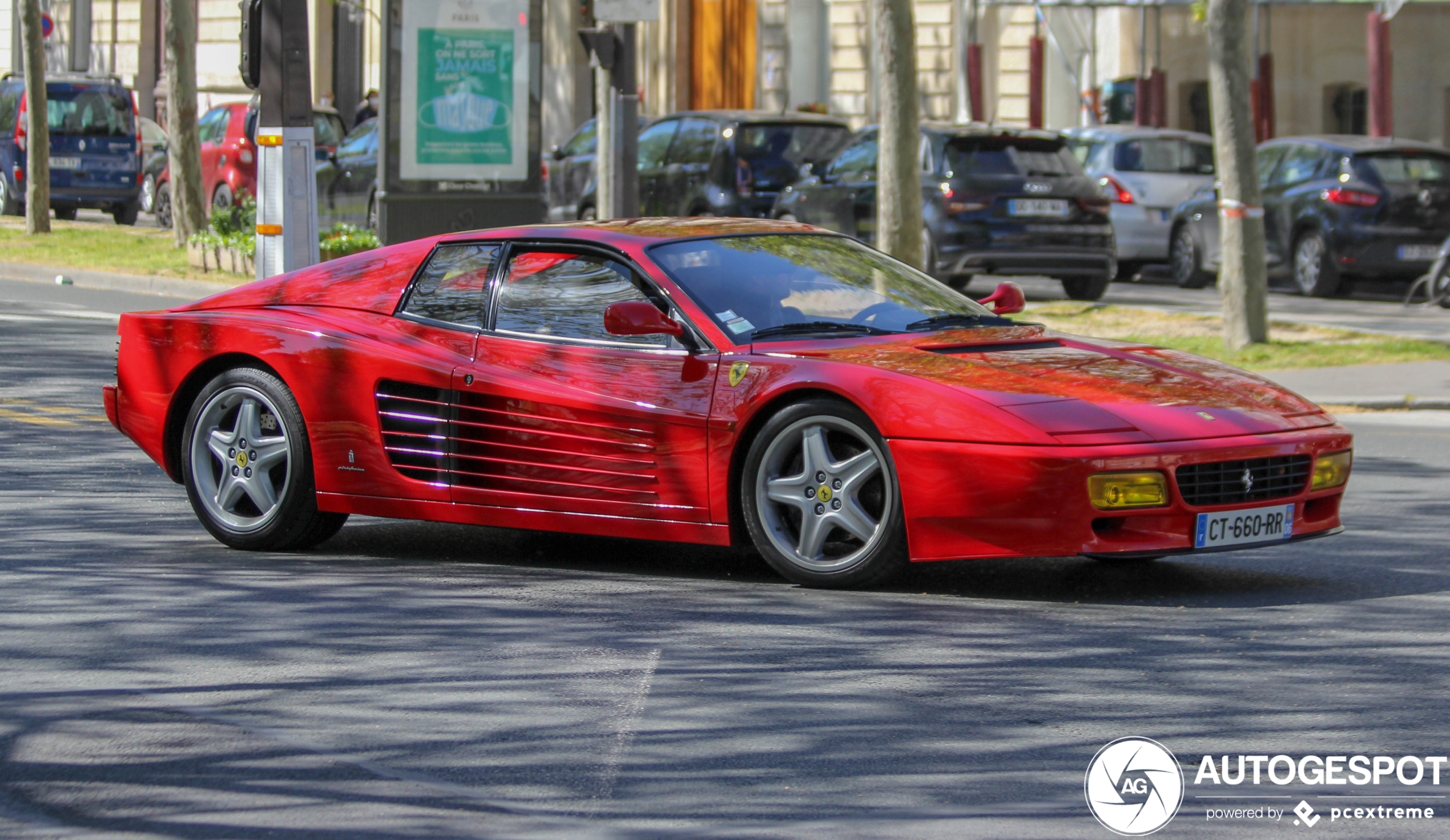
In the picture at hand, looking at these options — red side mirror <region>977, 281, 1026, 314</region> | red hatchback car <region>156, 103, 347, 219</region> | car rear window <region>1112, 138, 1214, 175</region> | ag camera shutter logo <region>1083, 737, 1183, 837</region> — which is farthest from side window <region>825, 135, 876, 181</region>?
ag camera shutter logo <region>1083, 737, 1183, 837</region>

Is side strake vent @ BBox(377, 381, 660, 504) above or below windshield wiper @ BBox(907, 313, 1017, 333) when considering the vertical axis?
below

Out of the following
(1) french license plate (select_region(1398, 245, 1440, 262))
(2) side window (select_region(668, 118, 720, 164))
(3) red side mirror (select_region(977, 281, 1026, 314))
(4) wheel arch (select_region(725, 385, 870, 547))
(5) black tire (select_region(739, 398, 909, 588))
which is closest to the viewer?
(5) black tire (select_region(739, 398, 909, 588))

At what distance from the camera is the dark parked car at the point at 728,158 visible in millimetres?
22172

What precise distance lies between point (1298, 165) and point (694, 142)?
624cm

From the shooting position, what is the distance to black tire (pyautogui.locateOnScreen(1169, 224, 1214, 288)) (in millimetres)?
22703

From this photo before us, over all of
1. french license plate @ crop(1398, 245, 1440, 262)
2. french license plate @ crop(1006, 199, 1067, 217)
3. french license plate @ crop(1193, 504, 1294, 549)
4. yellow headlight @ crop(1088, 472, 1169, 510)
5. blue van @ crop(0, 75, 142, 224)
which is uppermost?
blue van @ crop(0, 75, 142, 224)

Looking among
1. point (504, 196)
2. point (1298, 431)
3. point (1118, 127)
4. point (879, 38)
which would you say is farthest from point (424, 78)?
point (1298, 431)

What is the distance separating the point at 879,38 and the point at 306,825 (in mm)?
14321

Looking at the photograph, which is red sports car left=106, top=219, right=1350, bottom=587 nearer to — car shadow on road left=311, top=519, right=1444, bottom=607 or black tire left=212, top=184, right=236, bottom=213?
car shadow on road left=311, top=519, right=1444, bottom=607

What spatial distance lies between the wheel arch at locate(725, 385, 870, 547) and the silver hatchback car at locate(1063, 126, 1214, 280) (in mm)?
16427

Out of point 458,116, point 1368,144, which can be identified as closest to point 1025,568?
point 458,116

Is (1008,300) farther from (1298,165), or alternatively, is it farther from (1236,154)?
(1298,165)

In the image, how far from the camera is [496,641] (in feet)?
20.8

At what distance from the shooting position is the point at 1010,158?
19453 millimetres
